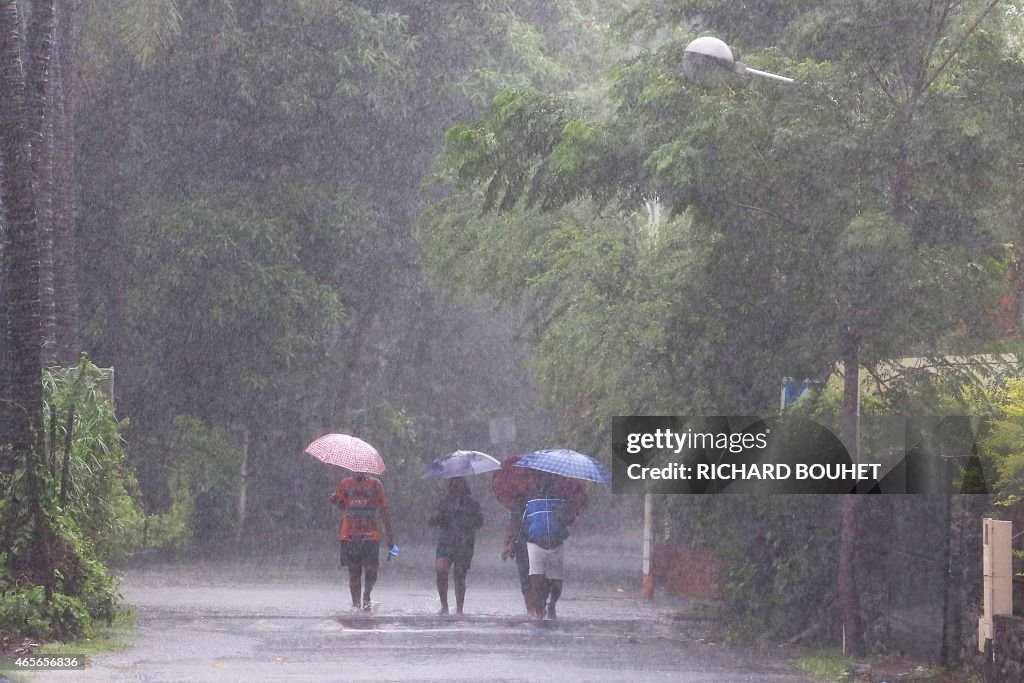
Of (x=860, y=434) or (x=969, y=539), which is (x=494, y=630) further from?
(x=969, y=539)

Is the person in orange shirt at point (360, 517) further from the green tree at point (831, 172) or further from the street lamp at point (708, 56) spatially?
the street lamp at point (708, 56)

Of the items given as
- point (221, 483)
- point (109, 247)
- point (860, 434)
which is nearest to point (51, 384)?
point (860, 434)

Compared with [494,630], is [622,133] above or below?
above

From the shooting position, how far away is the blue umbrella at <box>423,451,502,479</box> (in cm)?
1667

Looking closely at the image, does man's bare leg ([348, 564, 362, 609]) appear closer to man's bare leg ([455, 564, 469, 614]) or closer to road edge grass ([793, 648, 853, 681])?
man's bare leg ([455, 564, 469, 614])

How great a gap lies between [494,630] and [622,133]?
504 cm

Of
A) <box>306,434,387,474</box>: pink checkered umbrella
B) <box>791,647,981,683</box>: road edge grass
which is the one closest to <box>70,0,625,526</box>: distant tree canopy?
<box>306,434,387,474</box>: pink checkered umbrella

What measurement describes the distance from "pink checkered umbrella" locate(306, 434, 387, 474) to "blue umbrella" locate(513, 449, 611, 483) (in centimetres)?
163

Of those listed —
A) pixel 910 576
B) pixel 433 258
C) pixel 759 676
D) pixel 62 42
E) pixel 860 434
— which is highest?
pixel 62 42

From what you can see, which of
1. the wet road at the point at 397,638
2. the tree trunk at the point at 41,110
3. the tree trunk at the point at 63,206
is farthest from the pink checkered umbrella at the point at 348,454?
the tree trunk at the point at 63,206

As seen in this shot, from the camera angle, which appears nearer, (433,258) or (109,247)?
(433,258)

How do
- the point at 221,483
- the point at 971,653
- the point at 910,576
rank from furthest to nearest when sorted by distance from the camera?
the point at 221,483, the point at 910,576, the point at 971,653

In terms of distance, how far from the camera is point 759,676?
12.4 metres

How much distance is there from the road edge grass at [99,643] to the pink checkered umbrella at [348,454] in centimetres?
272
